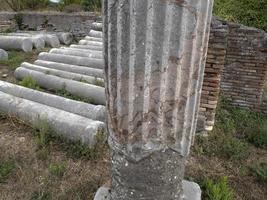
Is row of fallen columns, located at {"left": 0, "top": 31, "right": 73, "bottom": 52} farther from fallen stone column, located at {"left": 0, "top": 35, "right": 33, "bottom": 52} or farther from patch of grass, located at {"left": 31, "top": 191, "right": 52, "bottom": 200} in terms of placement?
patch of grass, located at {"left": 31, "top": 191, "right": 52, "bottom": 200}

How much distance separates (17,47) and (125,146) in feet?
23.6

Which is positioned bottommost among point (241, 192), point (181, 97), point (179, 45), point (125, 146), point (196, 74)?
point (241, 192)

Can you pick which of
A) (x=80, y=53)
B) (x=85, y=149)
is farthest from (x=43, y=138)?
(x=80, y=53)

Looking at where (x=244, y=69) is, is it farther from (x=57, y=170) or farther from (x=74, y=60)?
(x=57, y=170)

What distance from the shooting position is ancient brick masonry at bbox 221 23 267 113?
604 cm

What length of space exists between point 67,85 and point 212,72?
2.44 meters

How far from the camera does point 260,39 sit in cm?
604

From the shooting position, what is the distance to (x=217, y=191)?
11.9 ft

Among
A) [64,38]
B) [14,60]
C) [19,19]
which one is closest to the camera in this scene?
[14,60]

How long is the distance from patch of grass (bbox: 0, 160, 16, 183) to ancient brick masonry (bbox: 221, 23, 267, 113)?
163 inches

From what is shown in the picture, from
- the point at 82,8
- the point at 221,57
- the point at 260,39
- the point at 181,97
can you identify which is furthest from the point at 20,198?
the point at 82,8

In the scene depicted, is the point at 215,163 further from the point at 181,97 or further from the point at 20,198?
the point at 181,97

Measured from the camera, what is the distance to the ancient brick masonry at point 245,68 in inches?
238

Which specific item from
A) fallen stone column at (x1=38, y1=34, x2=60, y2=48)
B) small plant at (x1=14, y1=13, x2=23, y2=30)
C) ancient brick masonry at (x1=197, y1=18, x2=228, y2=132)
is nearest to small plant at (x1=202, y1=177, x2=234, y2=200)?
ancient brick masonry at (x1=197, y1=18, x2=228, y2=132)
